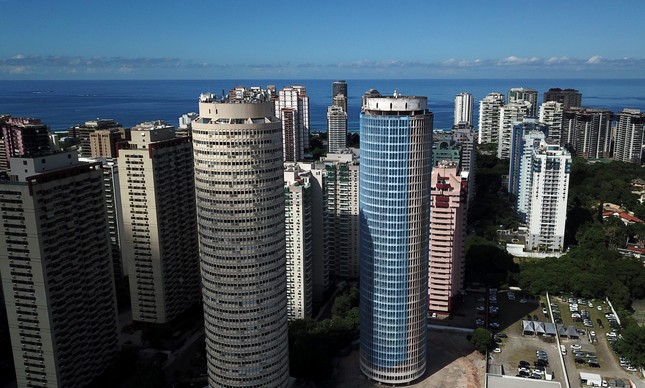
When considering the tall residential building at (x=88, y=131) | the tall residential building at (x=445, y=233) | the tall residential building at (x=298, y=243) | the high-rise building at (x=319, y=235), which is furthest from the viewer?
the tall residential building at (x=88, y=131)

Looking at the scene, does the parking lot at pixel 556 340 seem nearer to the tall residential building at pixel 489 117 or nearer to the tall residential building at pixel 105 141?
the tall residential building at pixel 105 141

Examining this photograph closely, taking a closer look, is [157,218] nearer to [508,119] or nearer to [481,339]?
[481,339]

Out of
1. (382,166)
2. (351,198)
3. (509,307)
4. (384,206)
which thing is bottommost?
(509,307)

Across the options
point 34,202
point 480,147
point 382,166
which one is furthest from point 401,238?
point 480,147

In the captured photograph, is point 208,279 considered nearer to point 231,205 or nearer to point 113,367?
point 231,205

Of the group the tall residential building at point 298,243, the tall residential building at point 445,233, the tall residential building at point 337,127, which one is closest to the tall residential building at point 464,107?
the tall residential building at point 337,127

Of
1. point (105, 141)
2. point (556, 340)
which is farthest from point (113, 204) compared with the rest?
point (556, 340)

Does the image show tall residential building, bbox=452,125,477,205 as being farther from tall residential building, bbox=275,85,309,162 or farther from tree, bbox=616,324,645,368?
tree, bbox=616,324,645,368
